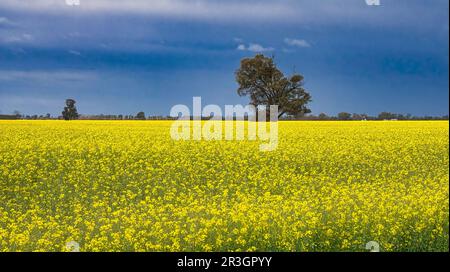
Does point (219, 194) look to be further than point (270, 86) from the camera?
No

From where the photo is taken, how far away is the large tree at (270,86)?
5131 cm

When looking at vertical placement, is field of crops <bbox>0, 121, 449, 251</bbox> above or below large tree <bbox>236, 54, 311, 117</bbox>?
below

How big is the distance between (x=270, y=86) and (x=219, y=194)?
39.3 meters

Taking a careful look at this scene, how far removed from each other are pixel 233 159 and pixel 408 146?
8355mm

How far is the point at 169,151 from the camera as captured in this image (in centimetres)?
1969

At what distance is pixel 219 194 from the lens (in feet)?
45.5

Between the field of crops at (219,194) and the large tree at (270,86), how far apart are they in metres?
26.5

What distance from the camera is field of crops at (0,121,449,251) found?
9.91m

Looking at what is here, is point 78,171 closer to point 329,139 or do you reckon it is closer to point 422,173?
point 422,173

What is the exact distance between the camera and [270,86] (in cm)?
5247

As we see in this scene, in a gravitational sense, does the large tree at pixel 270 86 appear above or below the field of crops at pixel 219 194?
above

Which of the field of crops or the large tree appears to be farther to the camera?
the large tree

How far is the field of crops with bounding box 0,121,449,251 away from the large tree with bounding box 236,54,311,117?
2651 cm
